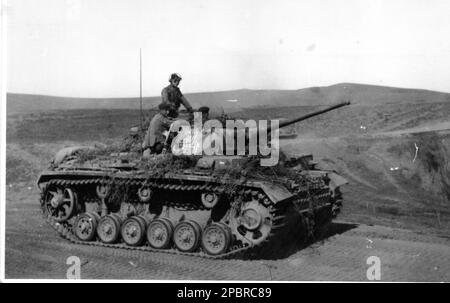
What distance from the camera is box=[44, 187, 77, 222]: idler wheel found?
13.2 m

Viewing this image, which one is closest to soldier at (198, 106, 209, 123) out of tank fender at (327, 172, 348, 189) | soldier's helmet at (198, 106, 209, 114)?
soldier's helmet at (198, 106, 209, 114)

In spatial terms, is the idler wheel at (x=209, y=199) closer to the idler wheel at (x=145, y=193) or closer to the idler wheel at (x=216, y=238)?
the idler wheel at (x=216, y=238)

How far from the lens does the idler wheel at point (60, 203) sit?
13164 millimetres

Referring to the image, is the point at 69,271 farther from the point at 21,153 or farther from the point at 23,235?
the point at 21,153

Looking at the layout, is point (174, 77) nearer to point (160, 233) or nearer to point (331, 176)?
point (160, 233)

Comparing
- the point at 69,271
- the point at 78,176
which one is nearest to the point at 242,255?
the point at 69,271

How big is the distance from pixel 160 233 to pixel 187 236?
0.63 m

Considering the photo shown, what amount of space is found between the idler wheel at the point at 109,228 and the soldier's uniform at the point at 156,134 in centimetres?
170

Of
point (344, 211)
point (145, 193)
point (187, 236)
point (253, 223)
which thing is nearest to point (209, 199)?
point (187, 236)

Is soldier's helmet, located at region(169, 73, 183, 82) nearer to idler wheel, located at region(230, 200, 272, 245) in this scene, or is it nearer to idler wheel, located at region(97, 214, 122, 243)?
idler wheel, located at region(97, 214, 122, 243)

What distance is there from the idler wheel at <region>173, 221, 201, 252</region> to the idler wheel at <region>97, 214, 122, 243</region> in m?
1.40

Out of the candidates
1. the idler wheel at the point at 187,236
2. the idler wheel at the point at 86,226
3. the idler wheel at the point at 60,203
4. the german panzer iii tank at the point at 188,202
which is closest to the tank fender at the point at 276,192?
the german panzer iii tank at the point at 188,202

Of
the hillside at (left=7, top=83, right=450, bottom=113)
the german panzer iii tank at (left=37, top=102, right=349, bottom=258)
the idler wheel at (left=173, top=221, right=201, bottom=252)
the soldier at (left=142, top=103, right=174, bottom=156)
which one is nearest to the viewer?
the german panzer iii tank at (left=37, top=102, right=349, bottom=258)
